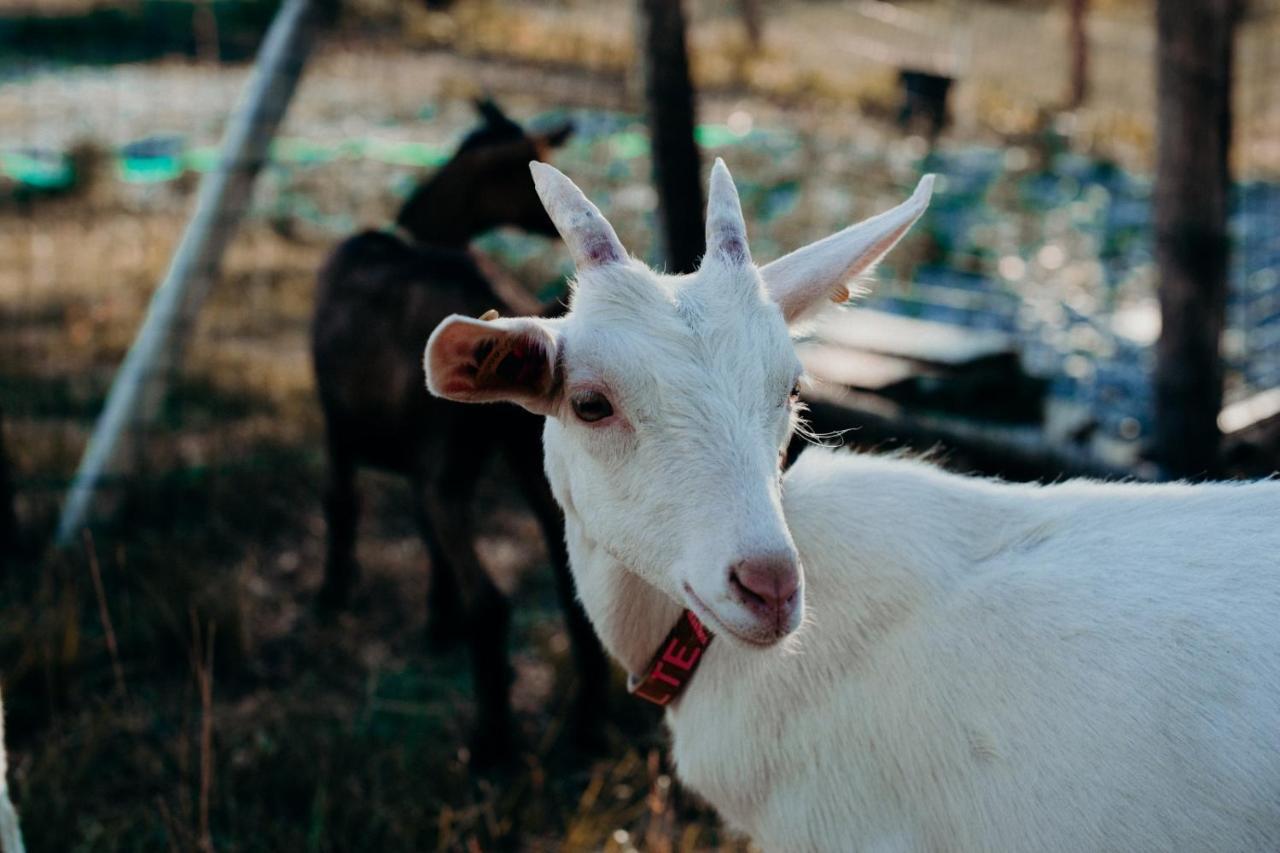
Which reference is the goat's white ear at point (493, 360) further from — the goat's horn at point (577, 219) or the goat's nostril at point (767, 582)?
the goat's nostril at point (767, 582)

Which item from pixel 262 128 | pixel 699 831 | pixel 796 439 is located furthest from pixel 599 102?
pixel 699 831

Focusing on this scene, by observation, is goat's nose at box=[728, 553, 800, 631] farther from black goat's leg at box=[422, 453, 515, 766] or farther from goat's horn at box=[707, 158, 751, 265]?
black goat's leg at box=[422, 453, 515, 766]

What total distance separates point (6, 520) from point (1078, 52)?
1228 cm

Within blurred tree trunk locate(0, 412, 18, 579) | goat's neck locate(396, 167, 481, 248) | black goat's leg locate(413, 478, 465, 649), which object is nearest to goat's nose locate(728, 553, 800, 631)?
black goat's leg locate(413, 478, 465, 649)

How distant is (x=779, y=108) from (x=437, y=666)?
9675 millimetres

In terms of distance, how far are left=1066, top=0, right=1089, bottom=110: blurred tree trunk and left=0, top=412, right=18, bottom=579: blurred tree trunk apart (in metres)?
11.9

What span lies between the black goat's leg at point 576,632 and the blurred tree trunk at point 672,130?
1.05 meters

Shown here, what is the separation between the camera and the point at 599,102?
970 cm

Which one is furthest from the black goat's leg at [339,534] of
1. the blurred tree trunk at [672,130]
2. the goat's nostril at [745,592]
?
the goat's nostril at [745,592]

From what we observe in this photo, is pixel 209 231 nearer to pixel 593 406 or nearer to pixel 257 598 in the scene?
pixel 257 598

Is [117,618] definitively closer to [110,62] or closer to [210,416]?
[210,416]

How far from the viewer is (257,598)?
14.3 feet

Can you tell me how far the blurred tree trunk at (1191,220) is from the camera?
3.85m

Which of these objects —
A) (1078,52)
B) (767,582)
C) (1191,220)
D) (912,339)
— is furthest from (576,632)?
(1078,52)
